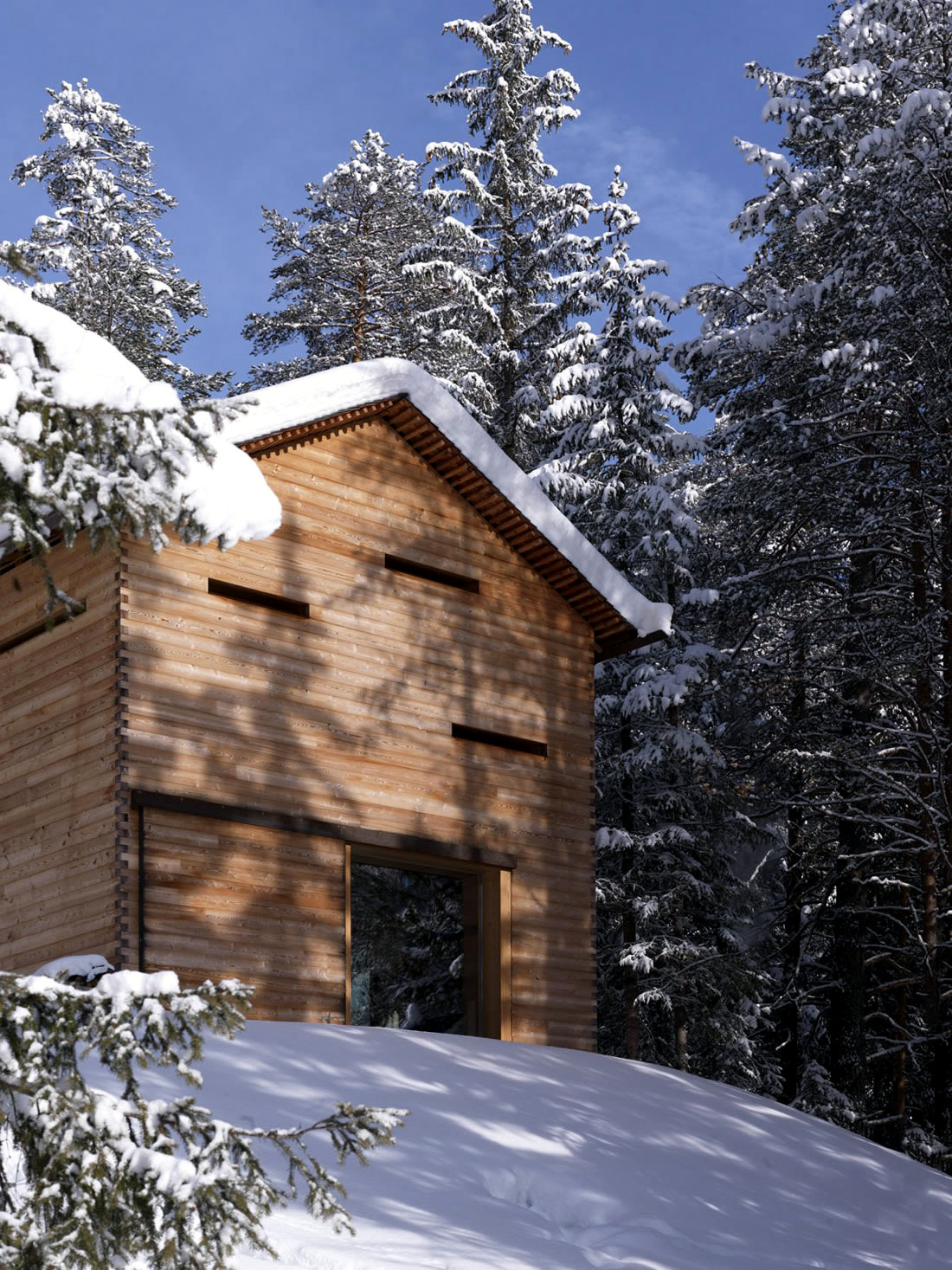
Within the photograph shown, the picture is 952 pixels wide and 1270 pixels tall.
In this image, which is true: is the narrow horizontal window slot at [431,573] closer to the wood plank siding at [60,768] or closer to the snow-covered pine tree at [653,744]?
the wood plank siding at [60,768]

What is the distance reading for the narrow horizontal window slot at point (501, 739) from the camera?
15.9 meters

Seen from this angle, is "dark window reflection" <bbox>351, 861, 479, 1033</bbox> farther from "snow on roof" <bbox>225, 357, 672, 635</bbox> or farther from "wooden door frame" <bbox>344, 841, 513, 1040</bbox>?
"snow on roof" <bbox>225, 357, 672, 635</bbox>

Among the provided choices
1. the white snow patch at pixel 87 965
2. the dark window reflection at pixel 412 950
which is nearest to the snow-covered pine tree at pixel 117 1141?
the white snow patch at pixel 87 965

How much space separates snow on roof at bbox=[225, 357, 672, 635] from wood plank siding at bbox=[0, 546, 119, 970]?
2.12m

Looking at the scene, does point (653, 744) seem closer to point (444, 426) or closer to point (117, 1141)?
point (444, 426)

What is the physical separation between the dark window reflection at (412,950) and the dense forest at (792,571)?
4.17 m

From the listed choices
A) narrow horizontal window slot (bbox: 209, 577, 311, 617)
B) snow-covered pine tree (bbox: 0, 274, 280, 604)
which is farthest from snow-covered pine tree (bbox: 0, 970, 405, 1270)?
narrow horizontal window slot (bbox: 209, 577, 311, 617)

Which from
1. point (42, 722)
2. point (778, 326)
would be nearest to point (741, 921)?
point (778, 326)

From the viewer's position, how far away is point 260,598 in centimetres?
1450

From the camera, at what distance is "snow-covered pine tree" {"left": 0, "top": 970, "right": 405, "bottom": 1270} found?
430 centimetres

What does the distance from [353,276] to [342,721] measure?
18740 millimetres

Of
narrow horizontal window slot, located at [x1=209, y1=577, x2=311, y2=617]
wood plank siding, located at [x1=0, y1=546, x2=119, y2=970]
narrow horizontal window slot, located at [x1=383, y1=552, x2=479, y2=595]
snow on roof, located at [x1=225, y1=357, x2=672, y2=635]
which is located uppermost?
snow on roof, located at [x1=225, y1=357, x2=672, y2=635]

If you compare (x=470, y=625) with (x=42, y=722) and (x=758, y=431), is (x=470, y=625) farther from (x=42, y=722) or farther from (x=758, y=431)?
(x=758, y=431)

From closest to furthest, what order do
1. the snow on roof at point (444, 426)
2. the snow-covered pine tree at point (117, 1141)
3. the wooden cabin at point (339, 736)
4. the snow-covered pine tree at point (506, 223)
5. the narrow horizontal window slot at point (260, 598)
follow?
1. the snow-covered pine tree at point (117, 1141)
2. the wooden cabin at point (339, 736)
3. the narrow horizontal window slot at point (260, 598)
4. the snow on roof at point (444, 426)
5. the snow-covered pine tree at point (506, 223)
